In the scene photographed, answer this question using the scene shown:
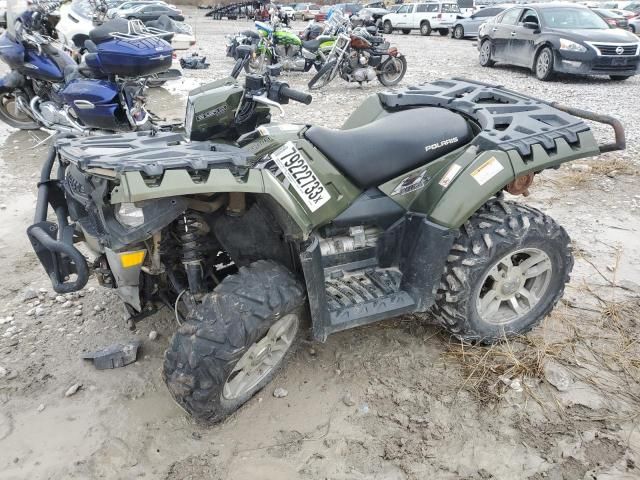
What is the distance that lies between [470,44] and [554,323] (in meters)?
18.3

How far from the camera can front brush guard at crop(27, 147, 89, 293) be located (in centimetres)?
237

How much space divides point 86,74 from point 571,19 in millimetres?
10055

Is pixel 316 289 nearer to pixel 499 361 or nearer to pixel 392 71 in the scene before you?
pixel 499 361

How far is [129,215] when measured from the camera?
2328mm

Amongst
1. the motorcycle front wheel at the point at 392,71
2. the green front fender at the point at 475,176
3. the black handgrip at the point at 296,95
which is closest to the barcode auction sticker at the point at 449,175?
the green front fender at the point at 475,176

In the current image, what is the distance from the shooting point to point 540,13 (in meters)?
11.8

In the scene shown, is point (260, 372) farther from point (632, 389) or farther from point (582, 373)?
point (632, 389)

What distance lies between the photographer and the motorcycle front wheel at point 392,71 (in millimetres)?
11133

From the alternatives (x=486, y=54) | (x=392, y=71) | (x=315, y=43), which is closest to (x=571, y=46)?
(x=486, y=54)

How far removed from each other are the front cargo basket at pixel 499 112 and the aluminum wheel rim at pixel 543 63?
8667mm

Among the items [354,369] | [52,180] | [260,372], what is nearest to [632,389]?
[354,369]

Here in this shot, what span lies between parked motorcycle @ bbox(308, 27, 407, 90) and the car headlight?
3.15 m

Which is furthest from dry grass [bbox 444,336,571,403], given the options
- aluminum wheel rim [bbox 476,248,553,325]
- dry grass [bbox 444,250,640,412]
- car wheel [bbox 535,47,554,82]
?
car wheel [bbox 535,47,554,82]

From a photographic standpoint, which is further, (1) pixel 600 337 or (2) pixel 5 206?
(2) pixel 5 206
